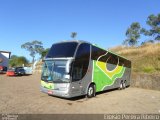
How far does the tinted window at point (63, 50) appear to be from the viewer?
12.4 meters

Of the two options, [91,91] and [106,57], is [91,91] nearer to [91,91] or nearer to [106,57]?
[91,91]

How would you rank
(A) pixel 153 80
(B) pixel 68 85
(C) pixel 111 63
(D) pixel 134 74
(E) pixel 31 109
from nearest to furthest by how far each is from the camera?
(E) pixel 31 109 < (B) pixel 68 85 < (C) pixel 111 63 < (A) pixel 153 80 < (D) pixel 134 74

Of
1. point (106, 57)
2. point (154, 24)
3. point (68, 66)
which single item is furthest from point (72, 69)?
point (154, 24)

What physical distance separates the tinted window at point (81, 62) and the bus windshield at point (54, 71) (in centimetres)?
61

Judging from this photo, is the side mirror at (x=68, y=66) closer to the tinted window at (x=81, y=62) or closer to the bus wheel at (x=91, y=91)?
the tinted window at (x=81, y=62)

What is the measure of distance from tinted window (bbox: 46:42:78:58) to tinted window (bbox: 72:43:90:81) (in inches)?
14.8

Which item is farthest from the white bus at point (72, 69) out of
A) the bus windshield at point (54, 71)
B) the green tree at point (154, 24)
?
the green tree at point (154, 24)

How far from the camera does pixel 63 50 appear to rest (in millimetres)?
12805

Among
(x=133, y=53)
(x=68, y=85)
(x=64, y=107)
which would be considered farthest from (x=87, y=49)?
(x=133, y=53)

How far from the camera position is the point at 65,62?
12.2 m

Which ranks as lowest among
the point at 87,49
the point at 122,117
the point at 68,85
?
the point at 122,117

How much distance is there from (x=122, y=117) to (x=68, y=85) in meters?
3.91

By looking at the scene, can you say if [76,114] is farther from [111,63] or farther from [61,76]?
[111,63]

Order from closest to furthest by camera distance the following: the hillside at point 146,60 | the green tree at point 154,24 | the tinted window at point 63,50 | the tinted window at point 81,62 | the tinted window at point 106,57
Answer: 1. the tinted window at point 81,62
2. the tinted window at point 63,50
3. the tinted window at point 106,57
4. the hillside at point 146,60
5. the green tree at point 154,24
